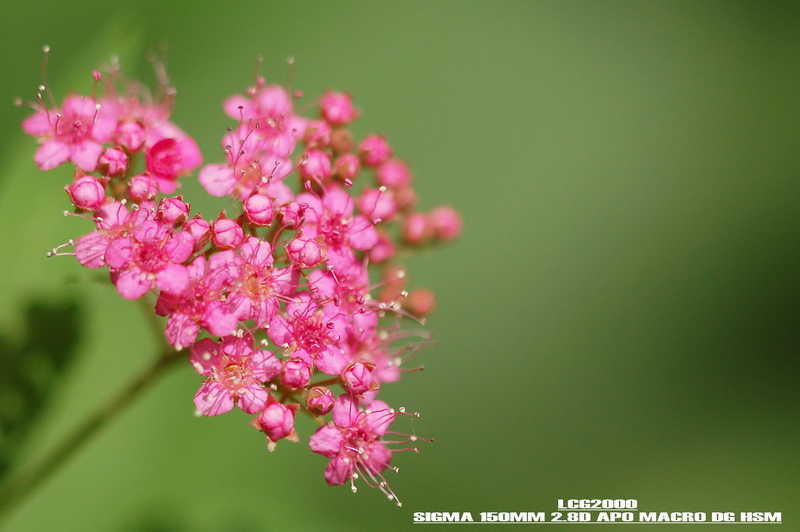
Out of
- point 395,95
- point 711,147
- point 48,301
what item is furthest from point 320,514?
point 711,147

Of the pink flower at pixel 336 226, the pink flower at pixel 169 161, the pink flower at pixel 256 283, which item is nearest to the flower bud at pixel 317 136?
the pink flower at pixel 336 226

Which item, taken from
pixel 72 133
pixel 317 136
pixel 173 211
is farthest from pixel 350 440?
pixel 72 133

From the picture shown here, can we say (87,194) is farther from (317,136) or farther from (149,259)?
(317,136)

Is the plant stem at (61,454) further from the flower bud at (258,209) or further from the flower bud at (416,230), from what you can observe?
the flower bud at (416,230)

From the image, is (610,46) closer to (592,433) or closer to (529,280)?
(529,280)

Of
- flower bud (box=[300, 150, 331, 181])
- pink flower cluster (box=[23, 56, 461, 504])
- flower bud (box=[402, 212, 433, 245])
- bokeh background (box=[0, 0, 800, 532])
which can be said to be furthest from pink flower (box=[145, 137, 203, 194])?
bokeh background (box=[0, 0, 800, 532])
